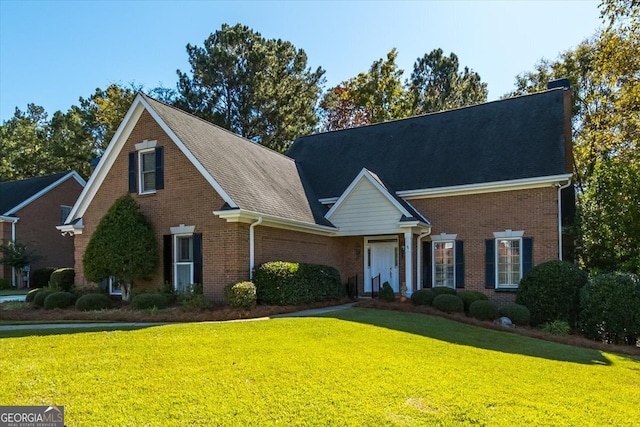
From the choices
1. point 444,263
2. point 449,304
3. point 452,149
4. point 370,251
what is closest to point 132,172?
point 370,251

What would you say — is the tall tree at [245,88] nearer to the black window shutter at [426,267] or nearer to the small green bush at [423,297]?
the black window shutter at [426,267]

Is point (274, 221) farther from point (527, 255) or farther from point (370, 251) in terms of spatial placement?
point (527, 255)

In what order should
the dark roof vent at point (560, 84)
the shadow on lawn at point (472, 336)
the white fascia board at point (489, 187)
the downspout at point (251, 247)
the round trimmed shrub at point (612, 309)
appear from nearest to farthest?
1. the shadow on lawn at point (472, 336)
2. the round trimmed shrub at point (612, 309)
3. the downspout at point (251, 247)
4. the white fascia board at point (489, 187)
5. the dark roof vent at point (560, 84)

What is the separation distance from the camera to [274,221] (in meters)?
15.4

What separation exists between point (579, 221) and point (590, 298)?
531 centimetres

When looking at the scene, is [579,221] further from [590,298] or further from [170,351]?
[170,351]

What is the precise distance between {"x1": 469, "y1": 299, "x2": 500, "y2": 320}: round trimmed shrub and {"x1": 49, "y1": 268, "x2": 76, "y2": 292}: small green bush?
14.3m

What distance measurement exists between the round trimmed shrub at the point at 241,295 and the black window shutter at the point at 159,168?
4.67 m

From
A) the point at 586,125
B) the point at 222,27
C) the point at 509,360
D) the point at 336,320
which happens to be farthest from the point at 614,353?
the point at 222,27

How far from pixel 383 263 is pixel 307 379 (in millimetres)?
12731

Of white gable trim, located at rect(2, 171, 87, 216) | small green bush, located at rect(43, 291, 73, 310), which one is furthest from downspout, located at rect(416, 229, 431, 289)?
white gable trim, located at rect(2, 171, 87, 216)

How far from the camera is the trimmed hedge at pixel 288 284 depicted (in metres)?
14.4

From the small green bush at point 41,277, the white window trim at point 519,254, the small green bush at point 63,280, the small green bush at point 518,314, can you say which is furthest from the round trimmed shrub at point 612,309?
the small green bush at point 41,277

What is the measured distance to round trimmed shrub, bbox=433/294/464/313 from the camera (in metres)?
14.5
